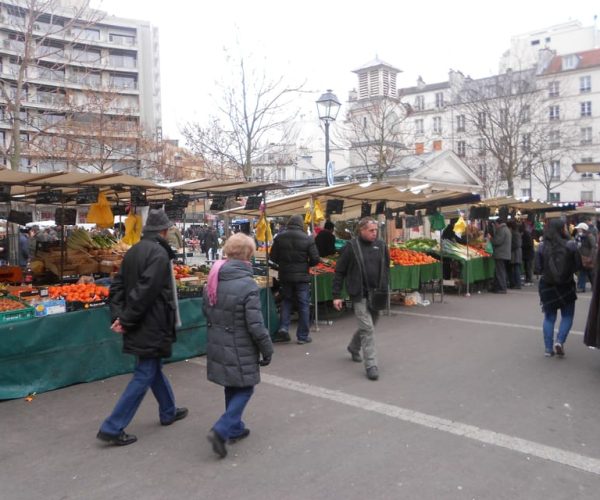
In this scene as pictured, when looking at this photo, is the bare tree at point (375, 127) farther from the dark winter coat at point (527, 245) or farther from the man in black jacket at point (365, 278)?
the man in black jacket at point (365, 278)

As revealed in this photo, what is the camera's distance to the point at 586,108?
5781 cm

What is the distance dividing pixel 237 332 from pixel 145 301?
2.68 feet

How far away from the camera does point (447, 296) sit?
1255 cm

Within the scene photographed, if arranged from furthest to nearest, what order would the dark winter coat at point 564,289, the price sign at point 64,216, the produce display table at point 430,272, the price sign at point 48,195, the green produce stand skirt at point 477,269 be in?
the green produce stand skirt at point 477,269, the produce display table at point 430,272, the price sign at point 64,216, the price sign at point 48,195, the dark winter coat at point 564,289

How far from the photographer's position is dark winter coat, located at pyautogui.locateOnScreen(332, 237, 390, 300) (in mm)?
5949

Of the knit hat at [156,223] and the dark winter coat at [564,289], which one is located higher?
the knit hat at [156,223]

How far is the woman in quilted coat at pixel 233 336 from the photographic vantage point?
3.76 metres

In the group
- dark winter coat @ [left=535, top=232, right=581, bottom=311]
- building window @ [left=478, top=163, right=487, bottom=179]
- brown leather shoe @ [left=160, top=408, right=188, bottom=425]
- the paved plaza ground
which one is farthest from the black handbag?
building window @ [left=478, top=163, right=487, bottom=179]

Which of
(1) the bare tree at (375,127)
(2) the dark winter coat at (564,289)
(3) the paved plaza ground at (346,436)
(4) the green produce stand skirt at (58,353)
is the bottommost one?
(3) the paved plaza ground at (346,436)

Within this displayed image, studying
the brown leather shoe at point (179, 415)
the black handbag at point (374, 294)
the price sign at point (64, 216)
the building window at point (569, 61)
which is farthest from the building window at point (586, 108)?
the brown leather shoe at point (179, 415)

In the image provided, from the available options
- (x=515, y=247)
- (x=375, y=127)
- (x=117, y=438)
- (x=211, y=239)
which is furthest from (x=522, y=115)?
(x=117, y=438)

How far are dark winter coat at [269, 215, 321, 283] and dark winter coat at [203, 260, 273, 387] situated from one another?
3.94 metres

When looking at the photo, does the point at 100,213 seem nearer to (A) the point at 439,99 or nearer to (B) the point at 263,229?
(B) the point at 263,229

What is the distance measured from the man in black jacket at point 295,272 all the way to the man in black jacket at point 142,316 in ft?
12.0
